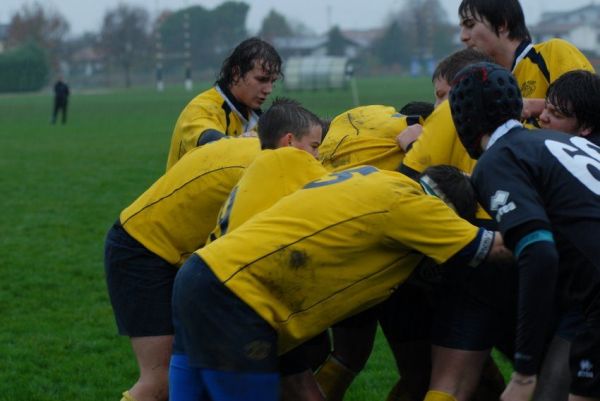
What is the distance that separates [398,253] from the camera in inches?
151

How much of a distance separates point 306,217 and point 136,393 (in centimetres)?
160

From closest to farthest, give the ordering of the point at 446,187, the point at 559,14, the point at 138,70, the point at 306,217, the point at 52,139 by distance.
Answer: the point at 306,217 < the point at 446,187 < the point at 52,139 < the point at 138,70 < the point at 559,14

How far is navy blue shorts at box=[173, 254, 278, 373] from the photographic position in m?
3.73

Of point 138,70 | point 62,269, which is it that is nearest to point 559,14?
point 138,70

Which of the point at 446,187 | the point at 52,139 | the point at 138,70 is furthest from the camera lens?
the point at 138,70

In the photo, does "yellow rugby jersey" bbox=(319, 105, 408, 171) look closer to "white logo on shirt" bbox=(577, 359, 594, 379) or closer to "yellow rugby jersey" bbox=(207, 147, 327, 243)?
"yellow rugby jersey" bbox=(207, 147, 327, 243)

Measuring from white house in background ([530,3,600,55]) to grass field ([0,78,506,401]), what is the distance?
187ft

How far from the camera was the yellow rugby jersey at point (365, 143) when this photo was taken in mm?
4863

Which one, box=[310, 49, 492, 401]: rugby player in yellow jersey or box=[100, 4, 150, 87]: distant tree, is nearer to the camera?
box=[310, 49, 492, 401]: rugby player in yellow jersey

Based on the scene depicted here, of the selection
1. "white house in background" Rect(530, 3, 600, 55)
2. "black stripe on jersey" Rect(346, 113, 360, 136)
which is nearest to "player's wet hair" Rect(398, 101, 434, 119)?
"black stripe on jersey" Rect(346, 113, 360, 136)

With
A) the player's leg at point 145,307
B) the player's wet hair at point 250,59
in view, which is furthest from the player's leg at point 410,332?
the player's wet hair at point 250,59

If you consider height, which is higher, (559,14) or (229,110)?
(229,110)

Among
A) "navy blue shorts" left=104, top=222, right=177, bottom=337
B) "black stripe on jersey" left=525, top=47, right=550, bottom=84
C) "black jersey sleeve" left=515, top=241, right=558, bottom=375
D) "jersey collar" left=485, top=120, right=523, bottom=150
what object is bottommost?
"navy blue shorts" left=104, top=222, right=177, bottom=337

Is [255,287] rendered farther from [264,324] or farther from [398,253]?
[398,253]
